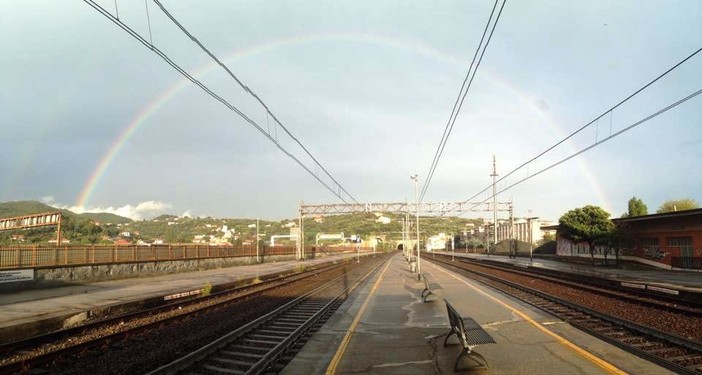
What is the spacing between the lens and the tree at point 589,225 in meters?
46.8

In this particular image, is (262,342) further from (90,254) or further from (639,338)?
(90,254)

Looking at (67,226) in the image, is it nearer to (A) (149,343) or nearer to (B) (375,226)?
(A) (149,343)

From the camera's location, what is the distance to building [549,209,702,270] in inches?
1543

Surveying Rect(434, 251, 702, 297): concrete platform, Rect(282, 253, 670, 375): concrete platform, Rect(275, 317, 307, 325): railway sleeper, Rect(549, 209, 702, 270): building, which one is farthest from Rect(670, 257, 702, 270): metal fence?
Rect(275, 317, 307, 325): railway sleeper

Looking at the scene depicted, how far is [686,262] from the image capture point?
39656 mm

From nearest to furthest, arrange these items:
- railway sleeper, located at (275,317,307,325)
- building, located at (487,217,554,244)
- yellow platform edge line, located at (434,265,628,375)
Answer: yellow platform edge line, located at (434,265,628,375), railway sleeper, located at (275,317,307,325), building, located at (487,217,554,244)

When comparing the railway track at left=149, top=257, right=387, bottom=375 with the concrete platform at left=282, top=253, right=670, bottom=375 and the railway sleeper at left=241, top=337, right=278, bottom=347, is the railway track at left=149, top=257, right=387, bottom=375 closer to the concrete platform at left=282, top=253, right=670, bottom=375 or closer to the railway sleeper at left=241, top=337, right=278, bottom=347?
the railway sleeper at left=241, top=337, right=278, bottom=347

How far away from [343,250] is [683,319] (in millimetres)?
125053

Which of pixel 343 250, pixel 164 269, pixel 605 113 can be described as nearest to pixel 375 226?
pixel 343 250

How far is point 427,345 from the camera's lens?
33.4 ft

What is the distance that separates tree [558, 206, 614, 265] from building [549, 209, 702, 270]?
1.43 metres

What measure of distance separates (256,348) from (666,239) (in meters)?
44.0

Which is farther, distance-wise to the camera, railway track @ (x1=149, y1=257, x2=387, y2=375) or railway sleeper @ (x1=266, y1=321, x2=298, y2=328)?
railway sleeper @ (x1=266, y1=321, x2=298, y2=328)

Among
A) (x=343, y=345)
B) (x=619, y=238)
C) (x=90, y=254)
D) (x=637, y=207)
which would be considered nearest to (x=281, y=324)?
(x=343, y=345)
